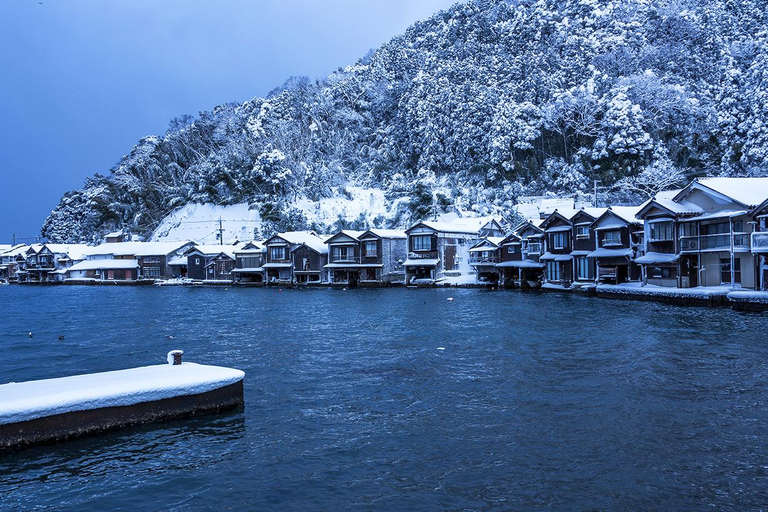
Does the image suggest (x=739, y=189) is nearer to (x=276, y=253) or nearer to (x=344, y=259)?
(x=344, y=259)

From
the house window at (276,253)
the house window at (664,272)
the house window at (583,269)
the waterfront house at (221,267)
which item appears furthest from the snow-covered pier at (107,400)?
the waterfront house at (221,267)

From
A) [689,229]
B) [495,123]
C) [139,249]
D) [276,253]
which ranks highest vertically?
[495,123]

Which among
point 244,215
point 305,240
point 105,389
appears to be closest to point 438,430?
point 105,389

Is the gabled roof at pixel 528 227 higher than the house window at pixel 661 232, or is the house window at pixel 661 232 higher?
the gabled roof at pixel 528 227

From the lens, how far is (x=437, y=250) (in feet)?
225

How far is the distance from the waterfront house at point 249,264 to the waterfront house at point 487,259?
32235mm

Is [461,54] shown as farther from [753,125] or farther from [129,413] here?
[129,413]

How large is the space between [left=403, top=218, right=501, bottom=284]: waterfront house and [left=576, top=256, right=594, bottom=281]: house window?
57.6 feet

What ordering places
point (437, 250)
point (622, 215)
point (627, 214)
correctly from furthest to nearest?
point (437, 250) < point (627, 214) < point (622, 215)

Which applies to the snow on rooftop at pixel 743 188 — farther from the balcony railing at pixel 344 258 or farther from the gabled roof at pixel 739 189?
the balcony railing at pixel 344 258

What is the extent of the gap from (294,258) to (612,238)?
141ft

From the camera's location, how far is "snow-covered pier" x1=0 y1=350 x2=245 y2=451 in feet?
36.5

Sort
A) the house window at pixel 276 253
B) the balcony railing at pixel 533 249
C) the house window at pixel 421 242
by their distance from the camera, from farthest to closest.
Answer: the house window at pixel 276 253 < the house window at pixel 421 242 < the balcony railing at pixel 533 249

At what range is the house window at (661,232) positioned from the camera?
146 feet
